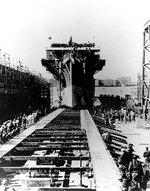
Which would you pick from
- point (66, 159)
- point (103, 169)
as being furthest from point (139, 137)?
point (103, 169)

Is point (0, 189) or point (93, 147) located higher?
point (93, 147)

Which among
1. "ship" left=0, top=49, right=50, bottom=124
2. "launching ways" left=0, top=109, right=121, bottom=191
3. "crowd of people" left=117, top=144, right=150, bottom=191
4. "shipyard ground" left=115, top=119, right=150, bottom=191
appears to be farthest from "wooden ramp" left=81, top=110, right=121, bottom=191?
"ship" left=0, top=49, right=50, bottom=124

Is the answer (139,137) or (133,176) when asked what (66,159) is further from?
(139,137)

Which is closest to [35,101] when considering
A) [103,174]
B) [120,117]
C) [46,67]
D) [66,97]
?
[46,67]

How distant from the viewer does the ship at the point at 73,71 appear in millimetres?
28453

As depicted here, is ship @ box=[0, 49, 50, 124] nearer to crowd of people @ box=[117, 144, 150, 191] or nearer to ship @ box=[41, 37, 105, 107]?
ship @ box=[41, 37, 105, 107]

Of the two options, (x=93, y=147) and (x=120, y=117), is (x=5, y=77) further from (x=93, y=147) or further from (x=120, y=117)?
(x=93, y=147)

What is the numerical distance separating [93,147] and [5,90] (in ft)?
64.8

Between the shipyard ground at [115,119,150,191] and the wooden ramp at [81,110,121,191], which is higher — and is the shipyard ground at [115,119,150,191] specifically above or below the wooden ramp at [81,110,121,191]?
below

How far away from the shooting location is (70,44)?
36.7 metres

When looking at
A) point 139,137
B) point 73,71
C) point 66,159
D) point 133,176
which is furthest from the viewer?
point 73,71

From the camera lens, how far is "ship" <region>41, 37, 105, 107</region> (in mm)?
28453

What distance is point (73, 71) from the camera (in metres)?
28.7

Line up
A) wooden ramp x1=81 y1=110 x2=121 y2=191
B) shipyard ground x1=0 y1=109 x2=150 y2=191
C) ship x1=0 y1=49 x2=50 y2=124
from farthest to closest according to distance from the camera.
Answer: ship x1=0 y1=49 x2=50 y2=124 → shipyard ground x1=0 y1=109 x2=150 y2=191 → wooden ramp x1=81 y1=110 x2=121 y2=191
